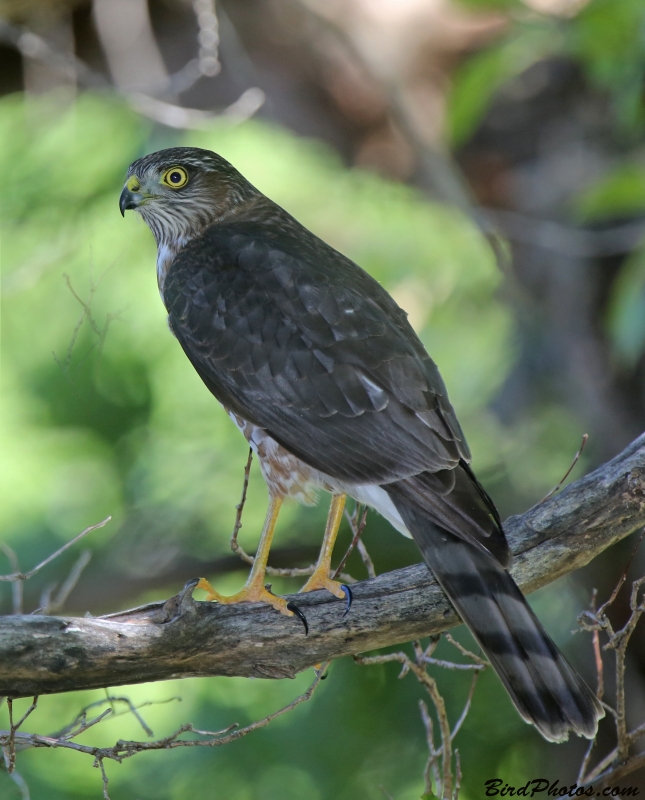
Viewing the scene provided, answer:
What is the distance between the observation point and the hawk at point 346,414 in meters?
2.51

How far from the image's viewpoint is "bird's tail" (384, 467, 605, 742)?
8.11 ft

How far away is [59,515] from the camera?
474 centimetres

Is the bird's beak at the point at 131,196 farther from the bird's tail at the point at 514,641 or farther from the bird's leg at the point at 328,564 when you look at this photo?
the bird's tail at the point at 514,641

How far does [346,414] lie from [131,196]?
1401 mm

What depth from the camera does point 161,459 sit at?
4883mm

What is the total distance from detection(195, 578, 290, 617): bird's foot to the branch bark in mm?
27

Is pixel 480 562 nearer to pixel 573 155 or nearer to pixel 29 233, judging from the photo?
pixel 29 233

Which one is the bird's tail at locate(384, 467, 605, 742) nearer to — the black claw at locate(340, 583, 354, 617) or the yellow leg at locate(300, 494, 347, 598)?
the black claw at locate(340, 583, 354, 617)

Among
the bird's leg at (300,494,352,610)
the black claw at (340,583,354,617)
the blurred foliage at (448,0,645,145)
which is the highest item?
the blurred foliage at (448,0,645,145)

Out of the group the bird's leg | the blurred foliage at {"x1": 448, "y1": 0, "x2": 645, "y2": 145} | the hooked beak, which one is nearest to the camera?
the bird's leg

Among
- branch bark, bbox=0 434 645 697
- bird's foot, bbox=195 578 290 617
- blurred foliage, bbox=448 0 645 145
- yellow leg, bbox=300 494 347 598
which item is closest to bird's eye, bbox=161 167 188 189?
blurred foliage, bbox=448 0 645 145

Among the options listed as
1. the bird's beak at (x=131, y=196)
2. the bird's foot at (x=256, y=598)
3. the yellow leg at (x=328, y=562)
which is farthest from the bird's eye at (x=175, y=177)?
the bird's foot at (x=256, y=598)

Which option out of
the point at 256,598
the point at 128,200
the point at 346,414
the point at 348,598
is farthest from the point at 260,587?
the point at 128,200

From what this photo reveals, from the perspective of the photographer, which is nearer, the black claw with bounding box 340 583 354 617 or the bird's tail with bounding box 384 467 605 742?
the bird's tail with bounding box 384 467 605 742
